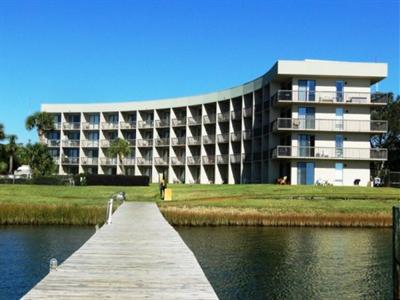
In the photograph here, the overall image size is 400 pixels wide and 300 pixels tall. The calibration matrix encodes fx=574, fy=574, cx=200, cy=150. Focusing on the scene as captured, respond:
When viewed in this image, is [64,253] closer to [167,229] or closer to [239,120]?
[167,229]

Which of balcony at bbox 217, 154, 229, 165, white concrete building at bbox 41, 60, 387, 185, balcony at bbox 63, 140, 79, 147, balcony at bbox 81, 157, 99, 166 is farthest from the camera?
balcony at bbox 63, 140, 79, 147

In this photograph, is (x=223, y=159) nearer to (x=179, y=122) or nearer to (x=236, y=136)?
(x=236, y=136)

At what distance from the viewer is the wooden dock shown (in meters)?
10.6

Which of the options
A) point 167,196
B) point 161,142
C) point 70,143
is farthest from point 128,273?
point 70,143

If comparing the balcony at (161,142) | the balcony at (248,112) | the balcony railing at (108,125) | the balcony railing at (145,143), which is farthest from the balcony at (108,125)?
the balcony at (248,112)

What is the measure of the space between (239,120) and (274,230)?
40.5 meters

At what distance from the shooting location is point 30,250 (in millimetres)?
24344

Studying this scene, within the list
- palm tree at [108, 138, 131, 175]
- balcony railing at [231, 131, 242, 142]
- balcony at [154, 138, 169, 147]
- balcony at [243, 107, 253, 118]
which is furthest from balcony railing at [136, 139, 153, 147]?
balcony at [243, 107, 253, 118]

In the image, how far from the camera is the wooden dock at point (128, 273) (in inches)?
416

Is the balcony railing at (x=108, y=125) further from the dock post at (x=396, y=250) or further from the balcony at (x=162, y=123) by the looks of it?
the dock post at (x=396, y=250)

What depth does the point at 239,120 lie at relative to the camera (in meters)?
74.2

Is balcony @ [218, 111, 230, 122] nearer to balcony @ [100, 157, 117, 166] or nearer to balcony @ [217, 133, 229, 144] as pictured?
balcony @ [217, 133, 229, 144]

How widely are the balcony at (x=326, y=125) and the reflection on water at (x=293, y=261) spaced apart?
24961 millimetres

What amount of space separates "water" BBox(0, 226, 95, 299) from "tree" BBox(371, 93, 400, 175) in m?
60.7
